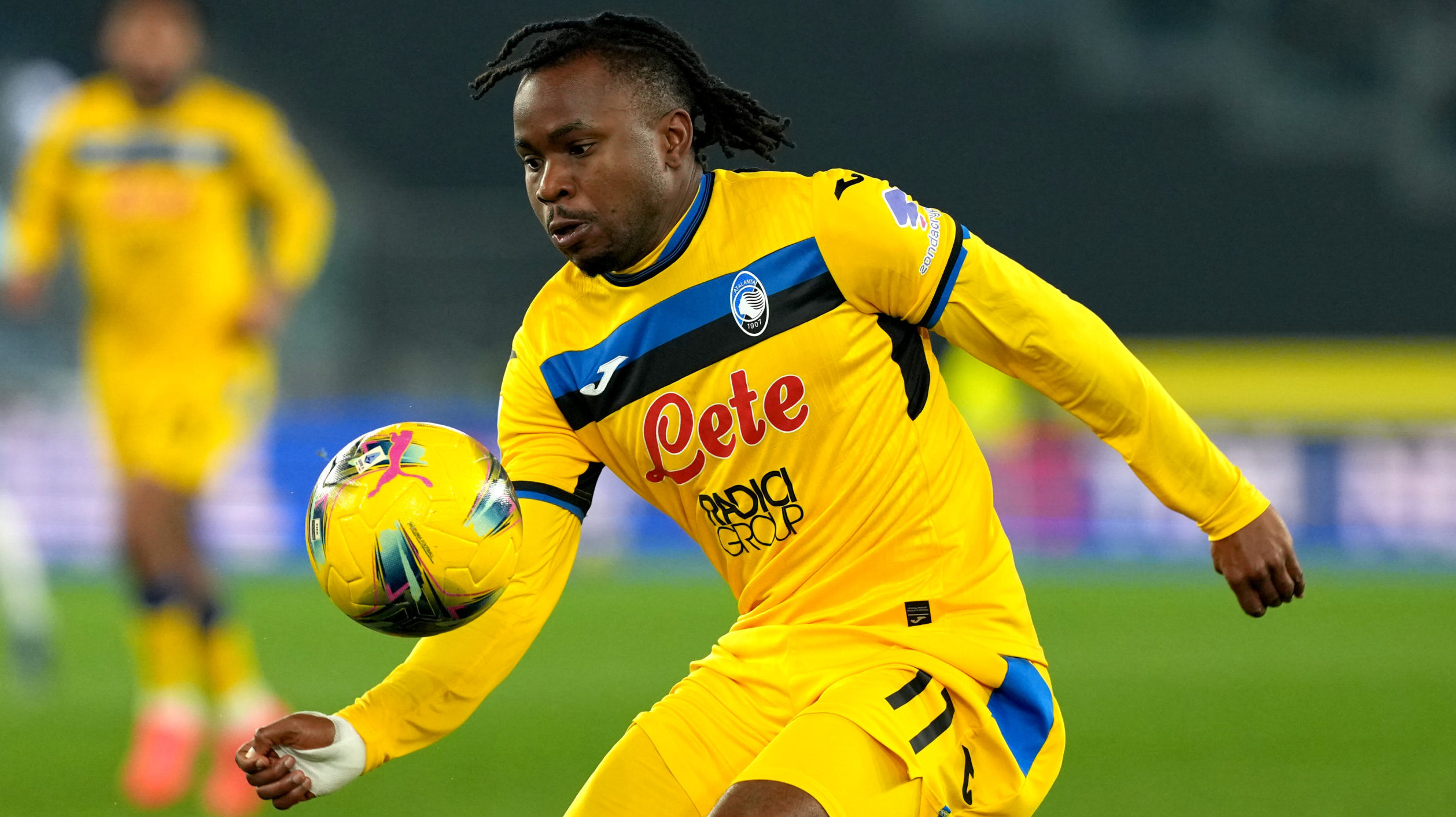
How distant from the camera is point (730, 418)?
3.09 metres

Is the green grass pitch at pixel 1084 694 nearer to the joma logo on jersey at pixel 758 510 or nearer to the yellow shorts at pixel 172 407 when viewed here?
the yellow shorts at pixel 172 407

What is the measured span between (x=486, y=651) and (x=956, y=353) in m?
11.9

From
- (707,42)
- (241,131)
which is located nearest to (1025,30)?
(707,42)

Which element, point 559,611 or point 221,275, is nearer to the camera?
point 221,275

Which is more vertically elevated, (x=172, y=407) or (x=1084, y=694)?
(x=172, y=407)

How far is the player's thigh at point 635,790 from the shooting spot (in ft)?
10.0

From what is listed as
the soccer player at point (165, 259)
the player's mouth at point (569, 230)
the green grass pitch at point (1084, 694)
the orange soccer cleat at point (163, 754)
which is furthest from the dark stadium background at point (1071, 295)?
the player's mouth at point (569, 230)

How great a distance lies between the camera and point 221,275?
643 centimetres

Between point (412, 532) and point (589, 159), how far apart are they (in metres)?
0.70

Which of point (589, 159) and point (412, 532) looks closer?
point (412, 532)

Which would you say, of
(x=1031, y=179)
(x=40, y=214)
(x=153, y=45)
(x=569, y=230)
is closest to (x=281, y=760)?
(x=569, y=230)

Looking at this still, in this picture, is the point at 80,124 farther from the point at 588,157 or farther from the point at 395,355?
the point at 395,355

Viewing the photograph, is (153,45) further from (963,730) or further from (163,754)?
(963,730)

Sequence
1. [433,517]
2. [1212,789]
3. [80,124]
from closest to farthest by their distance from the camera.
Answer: [433,517]
[1212,789]
[80,124]
